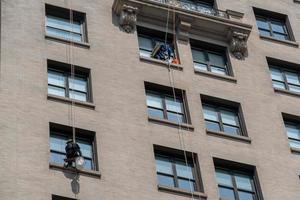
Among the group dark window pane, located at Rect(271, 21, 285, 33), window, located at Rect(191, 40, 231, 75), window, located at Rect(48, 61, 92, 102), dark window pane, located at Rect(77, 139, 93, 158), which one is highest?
dark window pane, located at Rect(271, 21, 285, 33)

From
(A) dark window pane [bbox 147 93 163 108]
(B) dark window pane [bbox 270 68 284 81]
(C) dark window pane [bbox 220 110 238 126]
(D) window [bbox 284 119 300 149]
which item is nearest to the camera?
(A) dark window pane [bbox 147 93 163 108]

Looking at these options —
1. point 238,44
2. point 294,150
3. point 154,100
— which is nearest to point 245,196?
point 294,150

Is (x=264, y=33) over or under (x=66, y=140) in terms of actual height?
over

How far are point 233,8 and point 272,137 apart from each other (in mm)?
9242

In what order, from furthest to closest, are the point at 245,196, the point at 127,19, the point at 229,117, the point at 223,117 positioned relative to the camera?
the point at 127,19 → the point at 229,117 → the point at 223,117 → the point at 245,196

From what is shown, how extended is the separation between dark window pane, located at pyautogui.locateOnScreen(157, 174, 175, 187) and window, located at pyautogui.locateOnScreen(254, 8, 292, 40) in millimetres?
12677

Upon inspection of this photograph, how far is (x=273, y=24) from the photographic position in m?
50.8

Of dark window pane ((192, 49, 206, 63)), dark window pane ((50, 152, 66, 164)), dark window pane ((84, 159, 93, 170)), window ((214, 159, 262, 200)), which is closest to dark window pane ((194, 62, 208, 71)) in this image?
dark window pane ((192, 49, 206, 63))

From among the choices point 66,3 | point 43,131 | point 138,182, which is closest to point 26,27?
point 66,3

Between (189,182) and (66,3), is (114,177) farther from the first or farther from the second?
(66,3)

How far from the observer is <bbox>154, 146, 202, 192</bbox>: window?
39500mm

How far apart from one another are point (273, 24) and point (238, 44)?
14.7 ft

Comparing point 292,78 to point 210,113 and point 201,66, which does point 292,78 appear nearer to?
point 201,66

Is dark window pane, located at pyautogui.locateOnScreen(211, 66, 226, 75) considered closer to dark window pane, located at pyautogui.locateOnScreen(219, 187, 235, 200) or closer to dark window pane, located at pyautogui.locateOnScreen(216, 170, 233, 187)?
dark window pane, located at pyautogui.locateOnScreen(216, 170, 233, 187)
